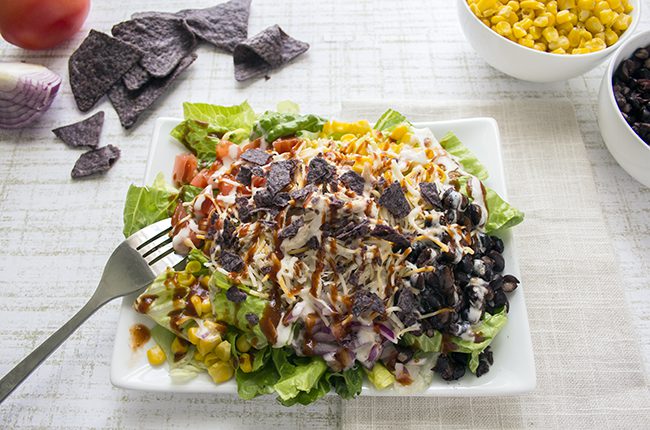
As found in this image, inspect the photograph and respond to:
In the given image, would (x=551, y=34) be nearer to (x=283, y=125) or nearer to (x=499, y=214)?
(x=499, y=214)

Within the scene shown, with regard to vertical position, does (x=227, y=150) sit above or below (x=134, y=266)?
above

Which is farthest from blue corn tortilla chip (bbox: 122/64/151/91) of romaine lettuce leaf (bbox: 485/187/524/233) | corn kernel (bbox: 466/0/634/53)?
romaine lettuce leaf (bbox: 485/187/524/233)

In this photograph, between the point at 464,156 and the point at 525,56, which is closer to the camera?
the point at 464,156

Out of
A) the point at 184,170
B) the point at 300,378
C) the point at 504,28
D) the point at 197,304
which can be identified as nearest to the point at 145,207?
the point at 184,170

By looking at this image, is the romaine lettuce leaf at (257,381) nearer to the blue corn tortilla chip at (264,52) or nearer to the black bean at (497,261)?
the black bean at (497,261)

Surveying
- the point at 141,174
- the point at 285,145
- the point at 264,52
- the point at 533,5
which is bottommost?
the point at 141,174

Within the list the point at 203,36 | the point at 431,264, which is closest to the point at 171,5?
the point at 203,36

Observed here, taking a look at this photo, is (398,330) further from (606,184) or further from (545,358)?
(606,184)

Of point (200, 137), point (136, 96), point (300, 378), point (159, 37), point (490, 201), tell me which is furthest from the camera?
point (159, 37)
